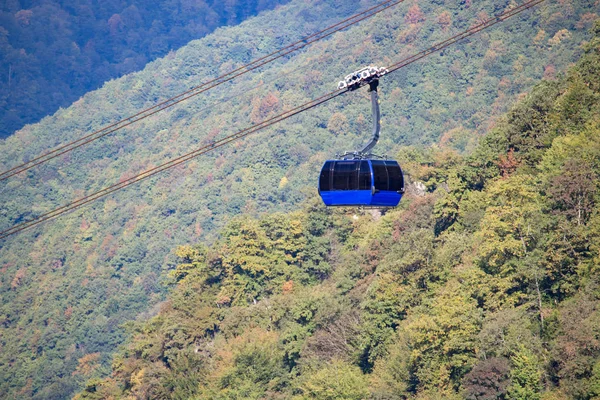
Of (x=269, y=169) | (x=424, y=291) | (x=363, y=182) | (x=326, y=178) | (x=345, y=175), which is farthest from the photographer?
(x=269, y=169)

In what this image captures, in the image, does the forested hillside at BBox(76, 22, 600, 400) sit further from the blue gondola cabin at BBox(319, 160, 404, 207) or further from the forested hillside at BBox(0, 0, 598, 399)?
the forested hillside at BBox(0, 0, 598, 399)

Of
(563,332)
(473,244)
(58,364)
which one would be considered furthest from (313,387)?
(58,364)

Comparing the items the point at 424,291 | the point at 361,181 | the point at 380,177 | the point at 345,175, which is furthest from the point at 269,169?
the point at 380,177

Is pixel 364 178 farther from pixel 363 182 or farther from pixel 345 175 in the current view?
pixel 345 175

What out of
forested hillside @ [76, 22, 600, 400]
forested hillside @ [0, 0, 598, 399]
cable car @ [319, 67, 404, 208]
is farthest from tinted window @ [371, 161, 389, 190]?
forested hillside @ [0, 0, 598, 399]

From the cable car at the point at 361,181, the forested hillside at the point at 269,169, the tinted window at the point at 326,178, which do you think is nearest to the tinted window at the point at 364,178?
the cable car at the point at 361,181

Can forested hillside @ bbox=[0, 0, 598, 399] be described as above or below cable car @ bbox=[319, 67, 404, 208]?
below

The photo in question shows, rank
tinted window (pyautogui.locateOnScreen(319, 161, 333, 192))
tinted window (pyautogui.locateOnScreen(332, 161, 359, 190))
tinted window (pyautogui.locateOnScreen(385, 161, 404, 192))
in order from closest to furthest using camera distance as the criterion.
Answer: tinted window (pyautogui.locateOnScreen(385, 161, 404, 192))
tinted window (pyautogui.locateOnScreen(332, 161, 359, 190))
tinted window (pyautogui.locateOnScreen(319, 161, 333, 192))

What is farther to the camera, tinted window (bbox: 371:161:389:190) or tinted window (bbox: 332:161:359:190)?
tinted window (bbox: 332:161:359:190)
